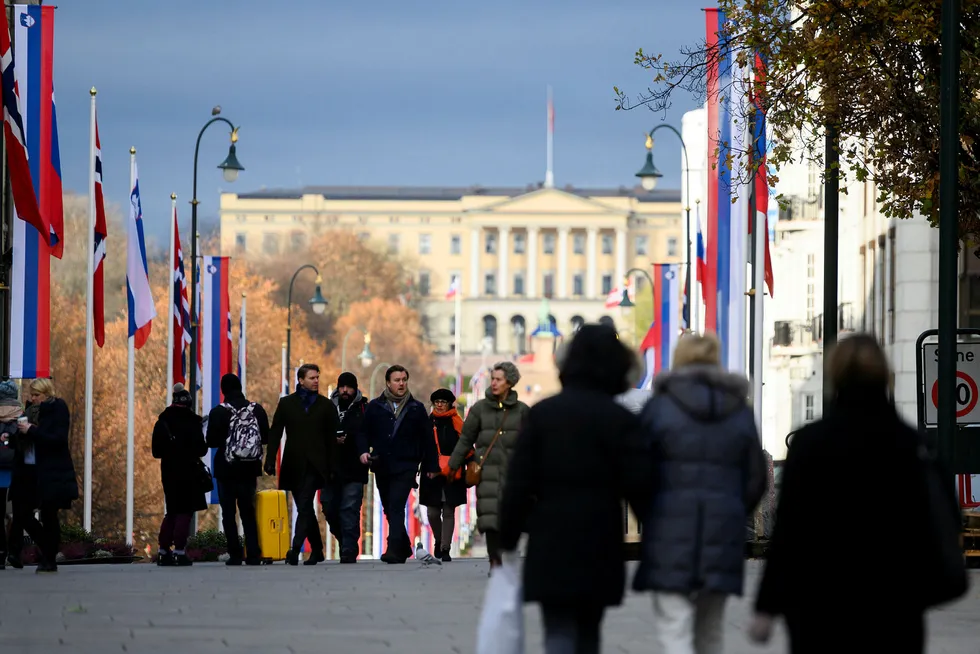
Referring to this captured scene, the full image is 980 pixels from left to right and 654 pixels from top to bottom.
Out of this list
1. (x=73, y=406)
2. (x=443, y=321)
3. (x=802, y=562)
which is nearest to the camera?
(x=802, y=562)

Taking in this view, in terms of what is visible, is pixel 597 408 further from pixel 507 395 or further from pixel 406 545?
pixel 406 545

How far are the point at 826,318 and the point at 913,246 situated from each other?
61.2ft

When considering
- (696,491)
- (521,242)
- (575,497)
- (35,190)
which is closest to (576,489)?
(575,497)

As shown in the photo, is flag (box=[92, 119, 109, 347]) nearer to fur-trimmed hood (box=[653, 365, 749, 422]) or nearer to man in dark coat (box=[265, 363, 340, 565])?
man in dark coat (box=[265, 363, 340, 565])

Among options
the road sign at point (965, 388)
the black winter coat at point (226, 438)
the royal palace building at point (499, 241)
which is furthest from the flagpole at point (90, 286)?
the royal palace building at point (499, 241)

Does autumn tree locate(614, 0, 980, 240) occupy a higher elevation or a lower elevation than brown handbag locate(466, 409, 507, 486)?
higher

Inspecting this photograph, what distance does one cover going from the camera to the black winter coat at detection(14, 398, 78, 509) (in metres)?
16.6

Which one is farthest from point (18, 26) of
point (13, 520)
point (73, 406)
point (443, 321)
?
point (443, 321)

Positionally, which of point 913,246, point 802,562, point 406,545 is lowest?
→ point 406,545

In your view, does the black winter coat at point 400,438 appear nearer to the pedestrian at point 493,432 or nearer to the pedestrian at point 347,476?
the pedestrian at point 347,476

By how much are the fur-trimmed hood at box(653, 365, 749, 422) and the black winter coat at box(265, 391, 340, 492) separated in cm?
1122

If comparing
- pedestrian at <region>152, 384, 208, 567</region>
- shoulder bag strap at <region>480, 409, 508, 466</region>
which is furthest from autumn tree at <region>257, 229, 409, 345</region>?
shoulder bag strap at <region>480, 409, 508, 466</region>

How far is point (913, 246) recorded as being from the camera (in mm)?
36906

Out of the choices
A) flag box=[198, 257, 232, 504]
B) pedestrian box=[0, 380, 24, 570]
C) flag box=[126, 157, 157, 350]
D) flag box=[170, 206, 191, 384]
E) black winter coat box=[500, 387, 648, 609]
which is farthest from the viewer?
flag box=[198, 257, 232, 504]
